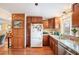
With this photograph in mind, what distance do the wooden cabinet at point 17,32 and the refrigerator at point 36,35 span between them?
61 cm

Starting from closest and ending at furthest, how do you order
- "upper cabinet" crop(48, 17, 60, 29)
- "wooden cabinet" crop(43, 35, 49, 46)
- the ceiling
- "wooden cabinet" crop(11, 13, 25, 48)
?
the ceiling
"upper cabinet" crop(48, 17, 60, 29)
"wooden cabinet" crop(11, 13, 25, 48)
"wooden cabinet" crop(43, 35, 49, 46)

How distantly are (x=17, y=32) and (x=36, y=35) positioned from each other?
101cm

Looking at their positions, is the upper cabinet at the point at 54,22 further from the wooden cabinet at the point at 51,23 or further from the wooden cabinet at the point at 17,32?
the wooden cabinet at the point at 17,32

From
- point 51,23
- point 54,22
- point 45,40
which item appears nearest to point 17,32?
point 45,40

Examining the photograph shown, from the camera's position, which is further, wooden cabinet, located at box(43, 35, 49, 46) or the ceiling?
wooden cabinet, located at box(43, 35, 49, 46)

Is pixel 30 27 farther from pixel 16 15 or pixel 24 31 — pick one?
pixel 16 15

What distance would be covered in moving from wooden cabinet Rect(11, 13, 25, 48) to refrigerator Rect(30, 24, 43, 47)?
23.9 inches

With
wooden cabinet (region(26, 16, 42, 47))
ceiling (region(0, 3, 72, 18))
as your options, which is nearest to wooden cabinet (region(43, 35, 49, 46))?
wooden cabinet (region(26, 16, 42, 47))

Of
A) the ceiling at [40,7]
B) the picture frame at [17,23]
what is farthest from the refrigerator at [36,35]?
the ceiling at [40,7]

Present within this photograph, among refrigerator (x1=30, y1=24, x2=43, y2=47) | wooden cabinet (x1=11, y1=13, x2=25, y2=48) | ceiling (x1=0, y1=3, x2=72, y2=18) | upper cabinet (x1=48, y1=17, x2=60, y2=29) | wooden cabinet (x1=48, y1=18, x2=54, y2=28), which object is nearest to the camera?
ceiling (x1=0, y1=3, x2=72, y2=18)

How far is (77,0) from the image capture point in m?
1.58

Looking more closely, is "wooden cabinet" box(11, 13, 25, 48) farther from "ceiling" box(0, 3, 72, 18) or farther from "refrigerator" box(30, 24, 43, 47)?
"ceiling" box(0, 3, 72, 18)

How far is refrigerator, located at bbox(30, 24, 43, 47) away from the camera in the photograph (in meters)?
7.38
